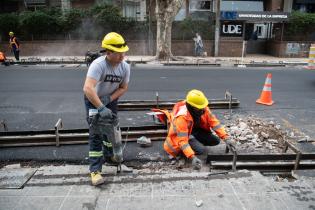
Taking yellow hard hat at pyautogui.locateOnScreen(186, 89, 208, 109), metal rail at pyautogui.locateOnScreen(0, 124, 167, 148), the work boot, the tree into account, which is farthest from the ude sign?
the work boot

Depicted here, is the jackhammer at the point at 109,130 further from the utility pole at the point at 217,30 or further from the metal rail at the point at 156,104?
the utility pole at the point at 217,30

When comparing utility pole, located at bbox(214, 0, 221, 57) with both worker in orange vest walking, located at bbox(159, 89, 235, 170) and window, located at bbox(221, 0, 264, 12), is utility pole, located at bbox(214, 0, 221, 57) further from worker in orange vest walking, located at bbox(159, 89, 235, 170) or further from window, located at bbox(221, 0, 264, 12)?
worker in orange vest walking, located at bbox(159, 89, 235, 170)

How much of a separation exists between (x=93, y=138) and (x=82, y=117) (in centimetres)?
301

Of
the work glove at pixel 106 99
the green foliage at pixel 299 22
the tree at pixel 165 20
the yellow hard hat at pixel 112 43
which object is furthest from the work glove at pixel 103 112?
the green foliage at pixel 299 22

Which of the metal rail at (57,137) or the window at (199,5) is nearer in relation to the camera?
the metal rail at (57,137)

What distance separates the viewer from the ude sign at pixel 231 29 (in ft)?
65.0

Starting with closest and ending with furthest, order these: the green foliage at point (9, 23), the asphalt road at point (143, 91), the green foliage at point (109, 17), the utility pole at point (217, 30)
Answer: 1. the asphalt road at point (143, 91)
2. the utility pole at point (217, 30)
3. the green foliage at point (9, 23)
4. the green foliage at point (109, 17)

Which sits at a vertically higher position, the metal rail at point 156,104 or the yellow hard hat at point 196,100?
the yellow hard hat at point 196,100

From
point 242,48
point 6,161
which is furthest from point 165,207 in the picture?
point 242,48

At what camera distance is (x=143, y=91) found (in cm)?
913

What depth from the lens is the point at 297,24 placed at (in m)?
19.5

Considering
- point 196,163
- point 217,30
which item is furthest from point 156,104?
point 217,30

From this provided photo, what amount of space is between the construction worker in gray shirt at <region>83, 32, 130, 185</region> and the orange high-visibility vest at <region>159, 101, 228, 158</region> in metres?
0.89

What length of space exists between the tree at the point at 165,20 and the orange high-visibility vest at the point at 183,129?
488 inches
